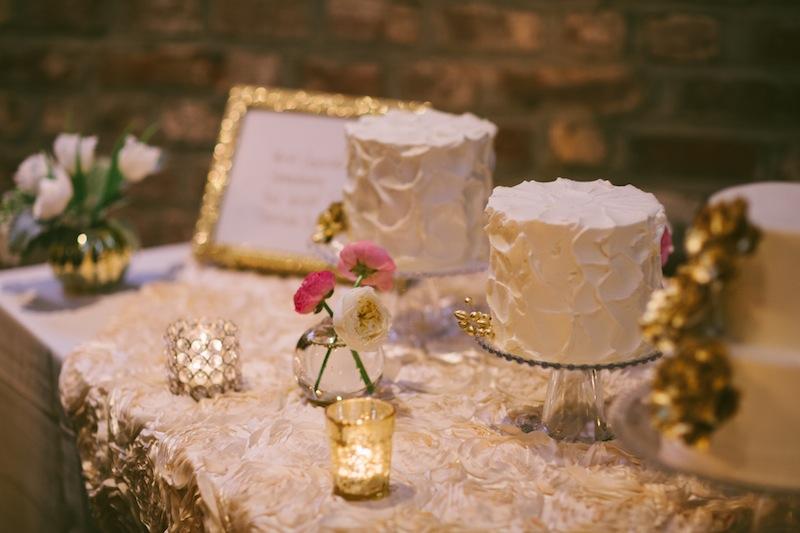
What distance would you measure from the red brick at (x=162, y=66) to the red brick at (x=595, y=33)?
867 mm

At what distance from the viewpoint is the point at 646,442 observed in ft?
3.21

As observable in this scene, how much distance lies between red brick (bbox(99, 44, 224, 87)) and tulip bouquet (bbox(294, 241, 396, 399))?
1.37m

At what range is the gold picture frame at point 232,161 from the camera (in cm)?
187

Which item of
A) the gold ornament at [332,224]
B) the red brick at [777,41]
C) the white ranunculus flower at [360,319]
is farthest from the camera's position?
the red brick at [777,41]

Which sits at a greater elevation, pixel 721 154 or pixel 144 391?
pixel 721 154

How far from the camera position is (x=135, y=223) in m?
2.69

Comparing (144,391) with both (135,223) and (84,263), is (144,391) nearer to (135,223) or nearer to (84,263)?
(84,263)

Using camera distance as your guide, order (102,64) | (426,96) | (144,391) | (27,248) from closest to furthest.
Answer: (144,391) < (27,248) < (426,96) < (102,64)

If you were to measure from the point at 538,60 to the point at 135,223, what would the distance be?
1167 mm

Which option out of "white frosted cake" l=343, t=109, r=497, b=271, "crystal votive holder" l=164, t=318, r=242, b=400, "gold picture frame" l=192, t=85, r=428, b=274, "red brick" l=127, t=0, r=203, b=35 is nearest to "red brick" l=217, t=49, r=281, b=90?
"red brick" l=127, t=0, r=203, b=35

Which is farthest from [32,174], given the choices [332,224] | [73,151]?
[332,224]

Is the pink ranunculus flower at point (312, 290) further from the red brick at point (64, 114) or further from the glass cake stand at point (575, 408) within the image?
the red brick at point (64, 114)

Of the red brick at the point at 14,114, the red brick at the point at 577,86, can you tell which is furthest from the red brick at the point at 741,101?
the red brick at the point at 14,114


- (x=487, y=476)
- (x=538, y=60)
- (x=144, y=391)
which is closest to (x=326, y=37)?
(x=538, y=60)
